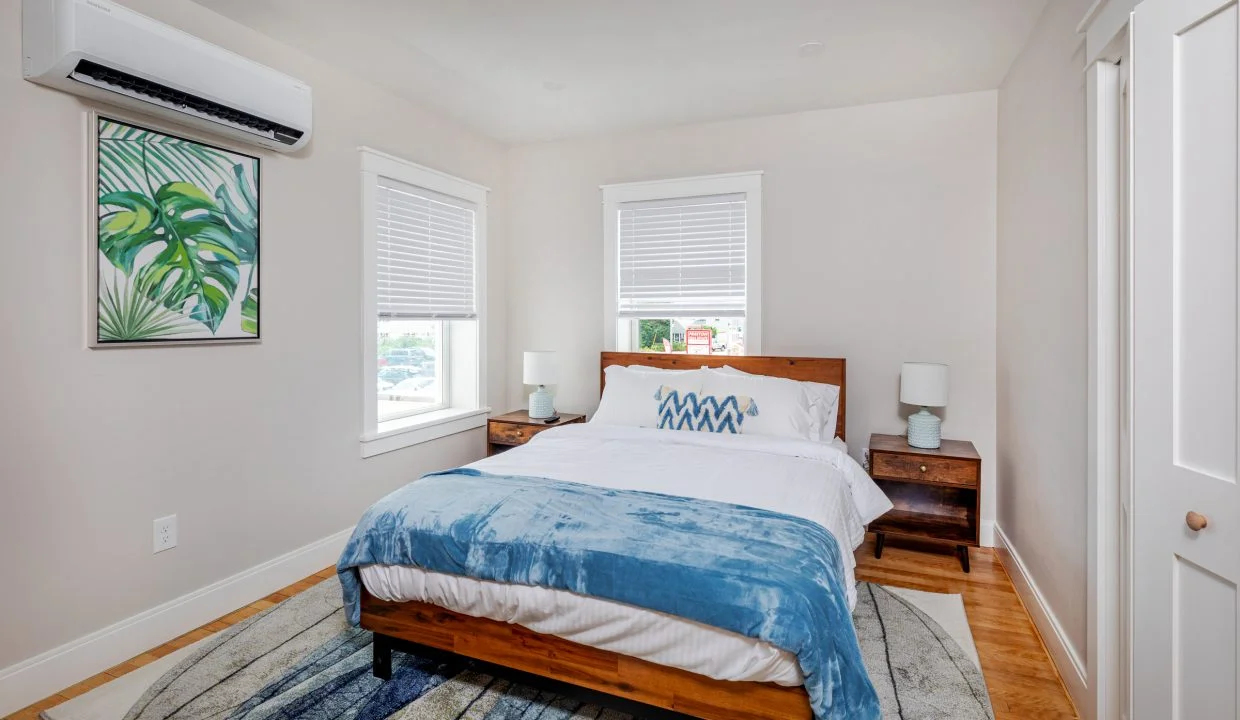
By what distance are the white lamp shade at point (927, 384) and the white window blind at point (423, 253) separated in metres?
2.83

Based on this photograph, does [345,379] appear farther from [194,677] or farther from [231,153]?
[194,677]

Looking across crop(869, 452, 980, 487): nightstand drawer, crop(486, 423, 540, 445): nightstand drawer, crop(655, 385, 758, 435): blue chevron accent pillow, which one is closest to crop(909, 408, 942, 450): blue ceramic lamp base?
crop(869, 452, 980, 487): nightstand drawer

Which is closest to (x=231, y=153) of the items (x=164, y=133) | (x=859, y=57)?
(x=164, y=133)

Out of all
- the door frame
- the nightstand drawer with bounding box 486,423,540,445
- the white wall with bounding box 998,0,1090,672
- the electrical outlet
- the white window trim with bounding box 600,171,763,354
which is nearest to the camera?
the door frame

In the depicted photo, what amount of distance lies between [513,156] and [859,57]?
2.52 meters

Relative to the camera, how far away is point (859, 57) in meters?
2.93

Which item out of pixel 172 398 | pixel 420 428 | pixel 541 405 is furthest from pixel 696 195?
pixel 172 398

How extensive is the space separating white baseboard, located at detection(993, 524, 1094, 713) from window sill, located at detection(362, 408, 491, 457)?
10.8 ft

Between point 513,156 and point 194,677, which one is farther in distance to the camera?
point 513,156

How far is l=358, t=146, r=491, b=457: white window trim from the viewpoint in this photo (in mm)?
3318

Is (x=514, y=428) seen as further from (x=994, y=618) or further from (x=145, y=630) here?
(x=994, y=618)

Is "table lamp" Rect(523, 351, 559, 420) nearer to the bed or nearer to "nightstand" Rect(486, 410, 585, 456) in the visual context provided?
"nightstand" Rect(486, 410, 585, 456)

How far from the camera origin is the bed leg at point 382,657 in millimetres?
2098

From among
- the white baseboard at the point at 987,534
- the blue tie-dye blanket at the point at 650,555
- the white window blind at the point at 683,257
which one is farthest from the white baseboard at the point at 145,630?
the white baseboard at the point at 987,534
